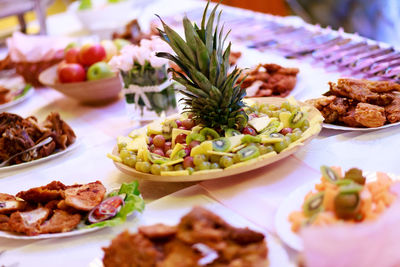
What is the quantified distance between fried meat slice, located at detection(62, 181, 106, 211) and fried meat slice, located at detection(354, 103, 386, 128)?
2.87 ft

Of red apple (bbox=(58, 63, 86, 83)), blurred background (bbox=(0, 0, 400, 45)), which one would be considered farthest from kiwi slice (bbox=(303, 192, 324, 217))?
blurred background (bbox=(0, 0, 400, 45))

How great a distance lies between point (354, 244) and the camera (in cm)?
82

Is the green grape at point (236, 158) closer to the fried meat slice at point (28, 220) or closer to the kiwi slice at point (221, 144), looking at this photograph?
the kiwi slice at point (221, 144)

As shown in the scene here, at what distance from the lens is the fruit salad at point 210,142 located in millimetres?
1388

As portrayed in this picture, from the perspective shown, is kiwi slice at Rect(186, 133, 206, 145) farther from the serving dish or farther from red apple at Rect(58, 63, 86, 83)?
red apple at Rect(58, 63, 86, 83)

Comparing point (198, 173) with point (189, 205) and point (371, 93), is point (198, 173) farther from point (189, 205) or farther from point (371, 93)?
point (371, 93)

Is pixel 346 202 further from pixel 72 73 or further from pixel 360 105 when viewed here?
pixel 72 73

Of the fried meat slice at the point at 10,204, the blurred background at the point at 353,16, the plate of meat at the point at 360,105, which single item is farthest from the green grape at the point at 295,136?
the blurred background at the point at 353,16

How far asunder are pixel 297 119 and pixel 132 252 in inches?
31.6

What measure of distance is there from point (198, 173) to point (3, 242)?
22.8 inches

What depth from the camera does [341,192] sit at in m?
1.01

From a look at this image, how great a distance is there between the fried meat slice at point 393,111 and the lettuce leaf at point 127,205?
0.89 meters

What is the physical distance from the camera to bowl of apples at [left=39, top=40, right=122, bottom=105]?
2.33 metres

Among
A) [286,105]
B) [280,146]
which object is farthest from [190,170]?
[286,105]
